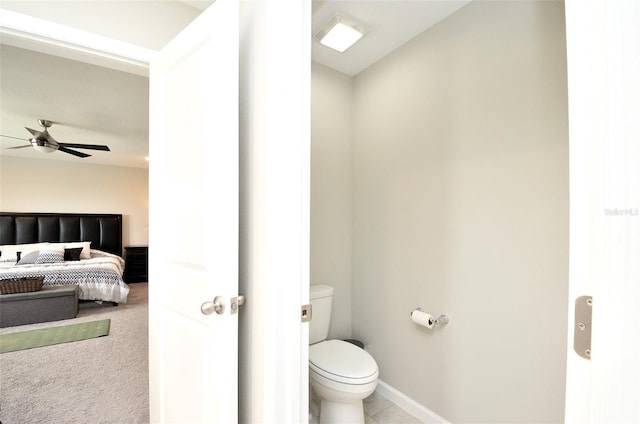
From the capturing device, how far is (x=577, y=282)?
445 millimetres

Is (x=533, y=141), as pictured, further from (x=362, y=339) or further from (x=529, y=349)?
(x=362, y=339)

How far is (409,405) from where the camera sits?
1886mm

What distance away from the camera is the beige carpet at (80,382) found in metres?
1.90

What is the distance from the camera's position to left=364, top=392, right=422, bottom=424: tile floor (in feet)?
5.93

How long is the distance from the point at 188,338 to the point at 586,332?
51.9 inches

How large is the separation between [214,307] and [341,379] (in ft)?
2.75

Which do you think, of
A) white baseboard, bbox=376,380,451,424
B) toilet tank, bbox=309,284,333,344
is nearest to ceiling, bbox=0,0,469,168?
toilet tank, bbox=309,284,333,344

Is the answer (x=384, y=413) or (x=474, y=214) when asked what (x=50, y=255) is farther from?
(x=474, y=214)

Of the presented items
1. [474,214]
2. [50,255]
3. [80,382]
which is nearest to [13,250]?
[50,255]

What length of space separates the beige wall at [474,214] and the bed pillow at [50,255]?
521 centimetres

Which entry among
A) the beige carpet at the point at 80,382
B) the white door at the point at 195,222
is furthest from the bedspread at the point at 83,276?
the white door at the point at 195,222

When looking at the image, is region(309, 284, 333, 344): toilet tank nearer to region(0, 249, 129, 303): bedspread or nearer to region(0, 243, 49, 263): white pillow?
region(0, 249, 129, 303): bedspread

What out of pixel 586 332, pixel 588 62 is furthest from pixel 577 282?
pixel 588 62

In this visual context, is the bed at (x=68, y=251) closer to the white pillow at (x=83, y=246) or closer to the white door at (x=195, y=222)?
the white pillow at (x=83, y=246)
